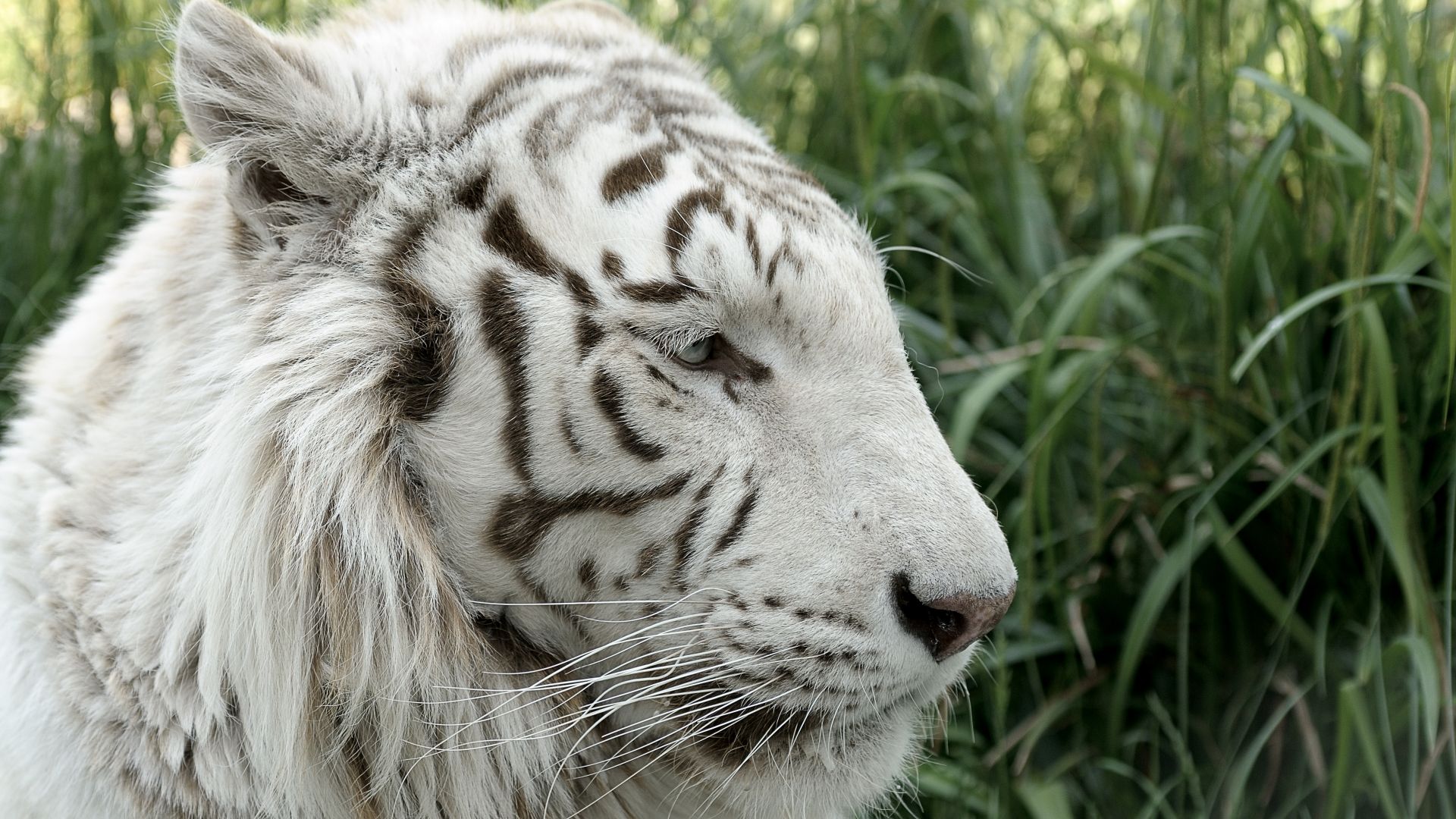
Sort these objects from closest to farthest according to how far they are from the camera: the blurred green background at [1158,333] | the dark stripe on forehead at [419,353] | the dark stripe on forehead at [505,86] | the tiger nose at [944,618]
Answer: the tiger nose at [944,618], the dark stripe on forehead at [419,353], the dark stripe on forehead at [505,86], the blurred green background at [1158,333]

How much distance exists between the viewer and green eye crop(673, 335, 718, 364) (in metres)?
1.87

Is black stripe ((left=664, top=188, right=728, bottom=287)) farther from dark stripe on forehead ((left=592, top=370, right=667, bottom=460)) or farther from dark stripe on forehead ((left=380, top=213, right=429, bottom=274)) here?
dark stripe on forehead ((left=380, top=213, right=429, bottom=274))

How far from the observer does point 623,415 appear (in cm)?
183

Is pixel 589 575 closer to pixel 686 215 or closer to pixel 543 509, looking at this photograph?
pixel 543 509

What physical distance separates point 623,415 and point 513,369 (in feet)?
0.59

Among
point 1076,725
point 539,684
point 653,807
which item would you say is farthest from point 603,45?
point 1076,725

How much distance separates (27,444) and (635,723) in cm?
110

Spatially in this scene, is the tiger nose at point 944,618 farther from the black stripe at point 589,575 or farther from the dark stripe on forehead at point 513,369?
the dark stripe on forehead at point 513,369

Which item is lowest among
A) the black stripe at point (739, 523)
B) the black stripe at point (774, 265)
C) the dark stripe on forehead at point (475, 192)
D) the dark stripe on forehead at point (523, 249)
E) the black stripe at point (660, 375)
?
the black stripe at point (739, 523)

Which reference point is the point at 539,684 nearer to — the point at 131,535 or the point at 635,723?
the point at 635,723

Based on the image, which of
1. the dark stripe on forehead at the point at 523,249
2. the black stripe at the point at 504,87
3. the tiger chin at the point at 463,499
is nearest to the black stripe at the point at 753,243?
the tiger chin at the point at 463,499

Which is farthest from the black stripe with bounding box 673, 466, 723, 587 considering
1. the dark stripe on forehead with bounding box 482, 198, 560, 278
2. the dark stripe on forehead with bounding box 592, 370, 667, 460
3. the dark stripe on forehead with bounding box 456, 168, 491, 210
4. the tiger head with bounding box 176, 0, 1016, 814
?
the dark stripe on forehead with bounding box 456, 168, 491, 210

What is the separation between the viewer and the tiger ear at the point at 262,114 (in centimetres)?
181

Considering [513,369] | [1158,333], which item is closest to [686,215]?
[513,369]
